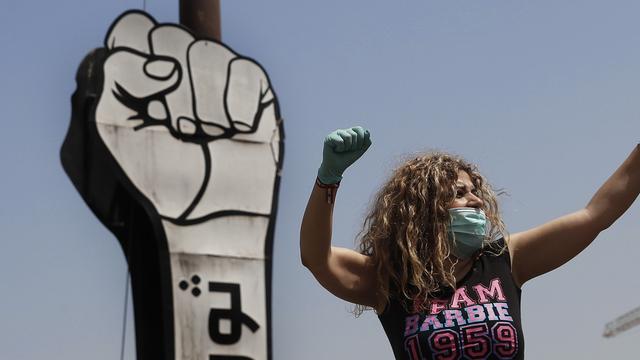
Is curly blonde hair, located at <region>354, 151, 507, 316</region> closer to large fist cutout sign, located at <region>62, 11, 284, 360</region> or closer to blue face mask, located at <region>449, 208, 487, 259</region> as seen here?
blue face mask, located at <region>449, 208, 487, 259</region>

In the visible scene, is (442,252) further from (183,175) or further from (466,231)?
Answer: (183,175)

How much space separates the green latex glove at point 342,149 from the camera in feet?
10.3

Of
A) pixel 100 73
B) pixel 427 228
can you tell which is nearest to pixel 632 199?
pixel 427 228

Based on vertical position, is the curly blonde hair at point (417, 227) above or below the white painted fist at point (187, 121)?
below

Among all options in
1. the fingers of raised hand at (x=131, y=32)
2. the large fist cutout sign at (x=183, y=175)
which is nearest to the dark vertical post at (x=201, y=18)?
the large fist cutout sign at (x=183, y=175)

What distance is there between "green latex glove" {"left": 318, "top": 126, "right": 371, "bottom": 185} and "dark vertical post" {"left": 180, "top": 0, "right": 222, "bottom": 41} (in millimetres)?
9986

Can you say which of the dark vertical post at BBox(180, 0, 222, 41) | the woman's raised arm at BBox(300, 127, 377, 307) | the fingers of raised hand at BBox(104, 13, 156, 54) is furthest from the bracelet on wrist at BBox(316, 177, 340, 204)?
the dark vertical post at BBox(180, 0, 222, 41)

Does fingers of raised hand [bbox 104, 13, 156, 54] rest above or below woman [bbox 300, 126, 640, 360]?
above

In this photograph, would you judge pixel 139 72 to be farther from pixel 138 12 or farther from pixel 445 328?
pixel 445 328

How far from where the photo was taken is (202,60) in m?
Result: 12.7

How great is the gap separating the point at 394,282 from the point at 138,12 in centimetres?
948

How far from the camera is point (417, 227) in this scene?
11.0 feet

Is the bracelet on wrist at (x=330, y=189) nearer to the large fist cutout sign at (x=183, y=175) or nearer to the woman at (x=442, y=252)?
the woman at (x=442, y=252)

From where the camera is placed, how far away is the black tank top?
120 inches
